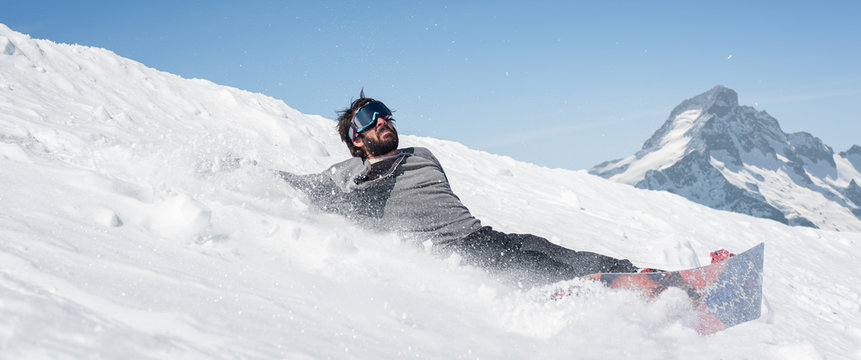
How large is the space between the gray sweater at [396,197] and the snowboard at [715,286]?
108cm

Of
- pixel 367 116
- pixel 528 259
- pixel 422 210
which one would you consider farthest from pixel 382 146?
pixel 528 259

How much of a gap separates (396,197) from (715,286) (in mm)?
2310

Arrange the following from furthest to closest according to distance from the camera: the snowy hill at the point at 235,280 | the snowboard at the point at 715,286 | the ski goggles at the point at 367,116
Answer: the ski goggles at the point at 367,116
the snowboard at the point at 715,286
the snowy hill at the point at 235,280

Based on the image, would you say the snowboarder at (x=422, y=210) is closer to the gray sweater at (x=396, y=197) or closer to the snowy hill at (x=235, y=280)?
the gray sweater at (x=396, y=197)

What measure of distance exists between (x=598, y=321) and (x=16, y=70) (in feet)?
22.5

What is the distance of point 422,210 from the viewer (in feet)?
12.5

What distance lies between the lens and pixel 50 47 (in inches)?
298

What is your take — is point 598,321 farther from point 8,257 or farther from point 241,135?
point 241,135

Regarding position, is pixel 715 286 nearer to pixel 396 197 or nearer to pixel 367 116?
pixel 396 197

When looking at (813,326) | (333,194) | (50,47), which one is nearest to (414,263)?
(333,194)

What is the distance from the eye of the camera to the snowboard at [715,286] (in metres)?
3.37

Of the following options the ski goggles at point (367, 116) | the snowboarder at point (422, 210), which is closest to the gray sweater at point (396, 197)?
the snowboarder at point (422, 210)

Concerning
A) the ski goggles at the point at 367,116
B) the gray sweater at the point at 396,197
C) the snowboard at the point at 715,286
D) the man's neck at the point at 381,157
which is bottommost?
the snowboard at the point at 715,286

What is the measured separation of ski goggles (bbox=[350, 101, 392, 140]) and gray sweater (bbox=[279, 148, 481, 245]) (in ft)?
1.38
